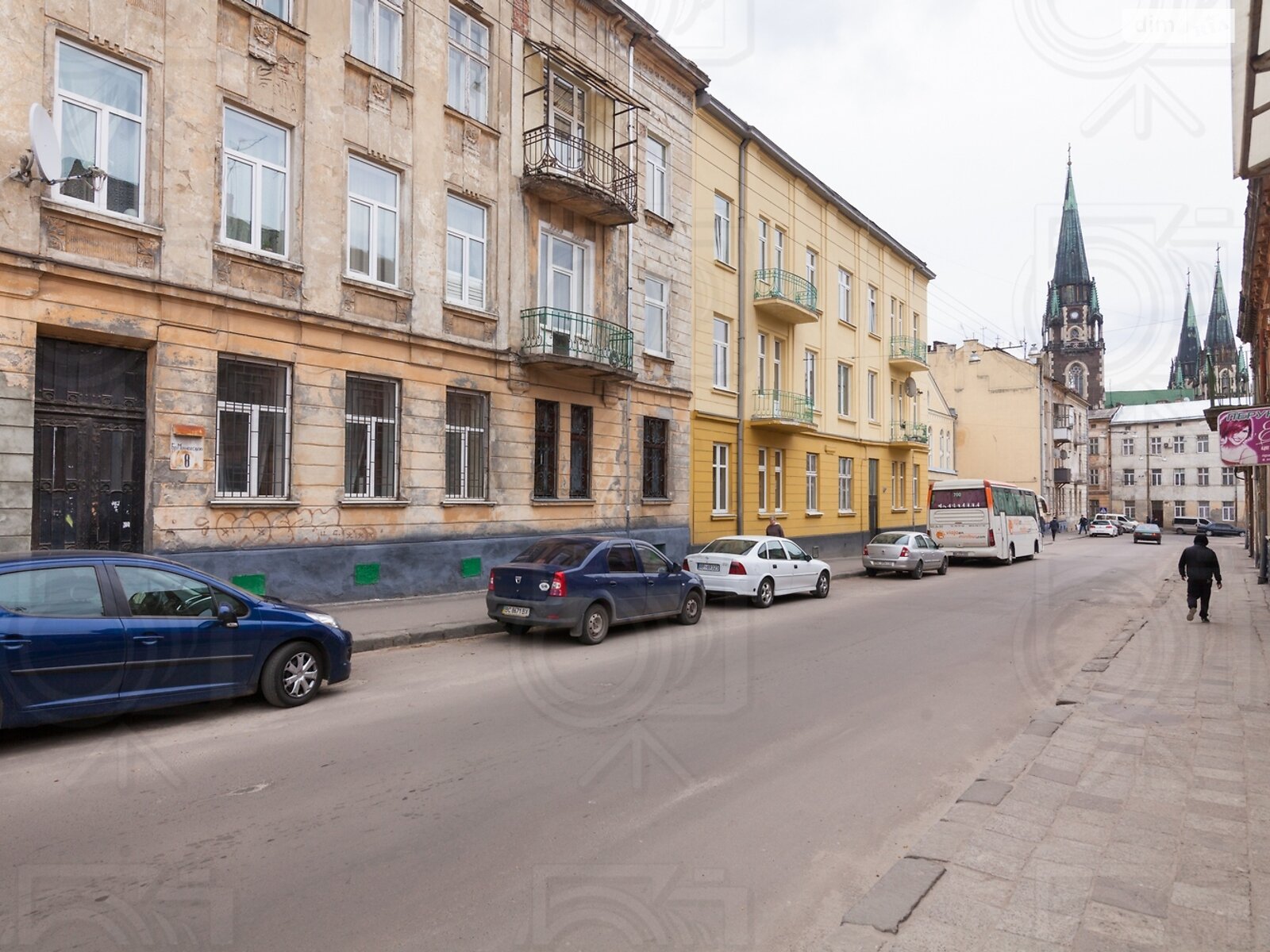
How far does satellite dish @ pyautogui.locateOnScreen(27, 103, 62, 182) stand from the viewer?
9.85 meters

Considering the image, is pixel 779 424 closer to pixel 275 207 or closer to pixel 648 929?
pixel 275 207

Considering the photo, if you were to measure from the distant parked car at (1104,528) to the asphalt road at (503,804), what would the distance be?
5951 centimetres

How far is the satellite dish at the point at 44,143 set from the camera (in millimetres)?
9852

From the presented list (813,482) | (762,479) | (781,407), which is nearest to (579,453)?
(762,479)

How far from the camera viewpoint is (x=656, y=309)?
22.0 meters

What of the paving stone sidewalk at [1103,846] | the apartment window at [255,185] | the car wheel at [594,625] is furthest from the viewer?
the apartment window at [255,185]

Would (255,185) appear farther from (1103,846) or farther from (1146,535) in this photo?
(1146,535)

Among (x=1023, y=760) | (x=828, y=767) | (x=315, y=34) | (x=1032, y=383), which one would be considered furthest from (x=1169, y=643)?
(x=1032, y=383)

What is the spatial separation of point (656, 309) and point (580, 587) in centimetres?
1221

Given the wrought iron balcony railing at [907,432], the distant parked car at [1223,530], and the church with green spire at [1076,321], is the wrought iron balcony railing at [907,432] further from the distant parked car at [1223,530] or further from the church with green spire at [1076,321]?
the church with green spire at [1076,321]

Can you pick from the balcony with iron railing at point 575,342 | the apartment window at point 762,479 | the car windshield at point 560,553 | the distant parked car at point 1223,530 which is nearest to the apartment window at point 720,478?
the apartment window at point 762,479

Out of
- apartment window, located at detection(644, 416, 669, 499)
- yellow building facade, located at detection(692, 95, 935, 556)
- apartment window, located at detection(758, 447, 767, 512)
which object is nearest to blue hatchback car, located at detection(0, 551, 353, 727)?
apartment window, located at detection(644, 416, 669, 499)

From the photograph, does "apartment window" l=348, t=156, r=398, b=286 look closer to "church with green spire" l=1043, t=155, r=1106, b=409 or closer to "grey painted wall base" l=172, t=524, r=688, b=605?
"grey painted wall base" l=172, t=524, r=688, b=605

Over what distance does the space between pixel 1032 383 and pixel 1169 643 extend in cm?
4913
